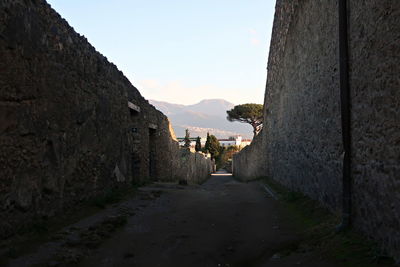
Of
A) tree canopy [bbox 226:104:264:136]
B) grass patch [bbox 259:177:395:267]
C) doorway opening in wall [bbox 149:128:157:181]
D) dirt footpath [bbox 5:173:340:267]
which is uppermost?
tree canopy [bbox 226:104:264:136]

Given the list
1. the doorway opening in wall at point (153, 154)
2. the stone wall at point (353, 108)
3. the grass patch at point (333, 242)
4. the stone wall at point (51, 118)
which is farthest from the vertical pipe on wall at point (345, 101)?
the doorway opening in wall at point (153, 154)

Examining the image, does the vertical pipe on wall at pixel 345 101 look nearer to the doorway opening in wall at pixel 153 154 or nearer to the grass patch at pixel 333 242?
the grass patch at pixel 333 242

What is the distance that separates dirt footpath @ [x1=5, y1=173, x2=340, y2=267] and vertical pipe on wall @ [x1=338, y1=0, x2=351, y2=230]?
2.91 feet

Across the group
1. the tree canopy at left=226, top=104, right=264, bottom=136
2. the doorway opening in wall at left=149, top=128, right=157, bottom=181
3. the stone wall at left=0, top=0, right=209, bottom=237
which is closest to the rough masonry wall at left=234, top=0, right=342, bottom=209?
the stone wall at left=0, top=0, right=209, bottom=237

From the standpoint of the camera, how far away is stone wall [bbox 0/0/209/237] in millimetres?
4281

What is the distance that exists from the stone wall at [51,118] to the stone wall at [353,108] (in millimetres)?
4029

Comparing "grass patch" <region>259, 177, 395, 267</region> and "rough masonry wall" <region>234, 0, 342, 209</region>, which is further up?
"rough masonry wall" <region>234, 0, 342, 209</region>

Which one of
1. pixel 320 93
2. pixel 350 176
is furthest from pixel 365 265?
pixel 320 93

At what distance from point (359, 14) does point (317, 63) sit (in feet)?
7.47

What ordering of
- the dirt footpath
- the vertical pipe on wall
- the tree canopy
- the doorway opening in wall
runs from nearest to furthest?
the dirt footpath, the vertical pipe on wall, the doorway opening in wall, the tree canopy

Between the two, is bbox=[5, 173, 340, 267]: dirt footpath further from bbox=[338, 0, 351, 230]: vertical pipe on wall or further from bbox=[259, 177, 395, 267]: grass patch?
bbox=[338, 0, 351, 230]: vertical pipe on wall

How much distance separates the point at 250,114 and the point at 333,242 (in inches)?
1599

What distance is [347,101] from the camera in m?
4.83

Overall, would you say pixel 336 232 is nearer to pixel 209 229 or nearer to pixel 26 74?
pixel 209 229
